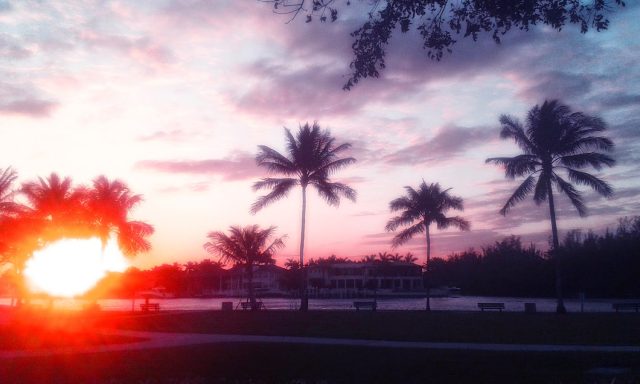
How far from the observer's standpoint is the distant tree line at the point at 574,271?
61844mm

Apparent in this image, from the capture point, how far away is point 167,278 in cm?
10388

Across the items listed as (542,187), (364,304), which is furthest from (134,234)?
(542,187)

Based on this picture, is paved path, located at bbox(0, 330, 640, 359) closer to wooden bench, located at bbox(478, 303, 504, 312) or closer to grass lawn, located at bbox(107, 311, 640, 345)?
grass lawn, located at bbox(107, 311, 640, 345)

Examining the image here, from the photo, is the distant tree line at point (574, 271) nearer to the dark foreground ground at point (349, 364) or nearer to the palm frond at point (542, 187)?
the palm frond at point (542, 187)

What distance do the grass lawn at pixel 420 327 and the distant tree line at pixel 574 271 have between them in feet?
124

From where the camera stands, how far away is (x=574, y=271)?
65.6 meters

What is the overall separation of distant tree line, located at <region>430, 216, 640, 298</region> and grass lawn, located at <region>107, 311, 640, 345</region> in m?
37.7

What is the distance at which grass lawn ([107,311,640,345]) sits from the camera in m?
20.4

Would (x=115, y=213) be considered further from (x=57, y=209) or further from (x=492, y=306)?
(x=492, y=306)

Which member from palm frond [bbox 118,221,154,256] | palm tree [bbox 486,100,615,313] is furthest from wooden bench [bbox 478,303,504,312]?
palm frond [bbox 118,221,154,256]

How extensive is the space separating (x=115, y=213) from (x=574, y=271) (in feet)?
142

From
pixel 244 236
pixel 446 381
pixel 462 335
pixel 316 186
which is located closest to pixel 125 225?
pixel 244 236

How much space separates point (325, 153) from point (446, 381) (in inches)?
1155

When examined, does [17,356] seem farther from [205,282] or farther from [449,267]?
[449,267]
